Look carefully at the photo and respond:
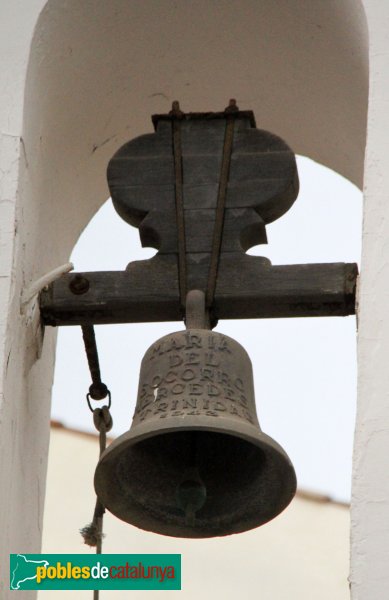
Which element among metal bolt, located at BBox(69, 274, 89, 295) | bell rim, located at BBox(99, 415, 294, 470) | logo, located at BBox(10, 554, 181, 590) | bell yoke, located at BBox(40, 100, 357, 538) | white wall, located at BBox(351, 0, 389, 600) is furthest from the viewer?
metal bolt, located at BBox(69, 274, 89, 295)

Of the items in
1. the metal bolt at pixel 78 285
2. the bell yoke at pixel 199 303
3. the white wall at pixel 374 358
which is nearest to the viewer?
the white wall at pixel 374 358

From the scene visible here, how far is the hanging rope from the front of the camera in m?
4.30

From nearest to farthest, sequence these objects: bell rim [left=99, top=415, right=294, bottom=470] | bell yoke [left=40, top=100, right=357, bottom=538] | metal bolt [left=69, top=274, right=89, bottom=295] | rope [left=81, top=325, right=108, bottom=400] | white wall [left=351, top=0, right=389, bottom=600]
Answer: white wall [left=351, top=0, right=389, bottom=600] → bell rim [left=99, top=415, right=294, bottom=470] → bell yoke [left=40, top=100, right=357, bottom=538] → metal bolt [left=69, top=274, right=89, bottom=295] → rope [left=81, top=325, right=108, bottom=400]

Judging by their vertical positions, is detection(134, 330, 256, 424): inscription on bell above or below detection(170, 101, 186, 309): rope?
below

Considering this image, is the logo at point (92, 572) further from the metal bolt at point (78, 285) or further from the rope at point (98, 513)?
the metal bolt at point (78, 285)

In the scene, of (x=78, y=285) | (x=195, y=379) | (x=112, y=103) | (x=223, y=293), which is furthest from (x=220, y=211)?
(x=112, y=103)

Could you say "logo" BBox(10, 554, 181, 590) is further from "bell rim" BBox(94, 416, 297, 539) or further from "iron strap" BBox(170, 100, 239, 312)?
"iron strap" BBox(170, 100, 239, 312)

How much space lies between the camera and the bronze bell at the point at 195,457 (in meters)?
3.92

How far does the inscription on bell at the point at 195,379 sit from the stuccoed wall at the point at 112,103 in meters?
0.26

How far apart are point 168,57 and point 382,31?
0.62 m

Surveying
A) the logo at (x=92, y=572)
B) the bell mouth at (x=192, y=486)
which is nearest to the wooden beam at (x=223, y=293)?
Result: the bell mouth at (x=192, y=486)

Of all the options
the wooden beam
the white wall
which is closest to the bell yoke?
the wooden beam

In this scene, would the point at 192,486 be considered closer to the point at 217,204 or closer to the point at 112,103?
the point at 217,204

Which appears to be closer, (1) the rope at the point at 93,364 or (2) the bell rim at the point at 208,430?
(2) the bell rim at the point at 208,430
